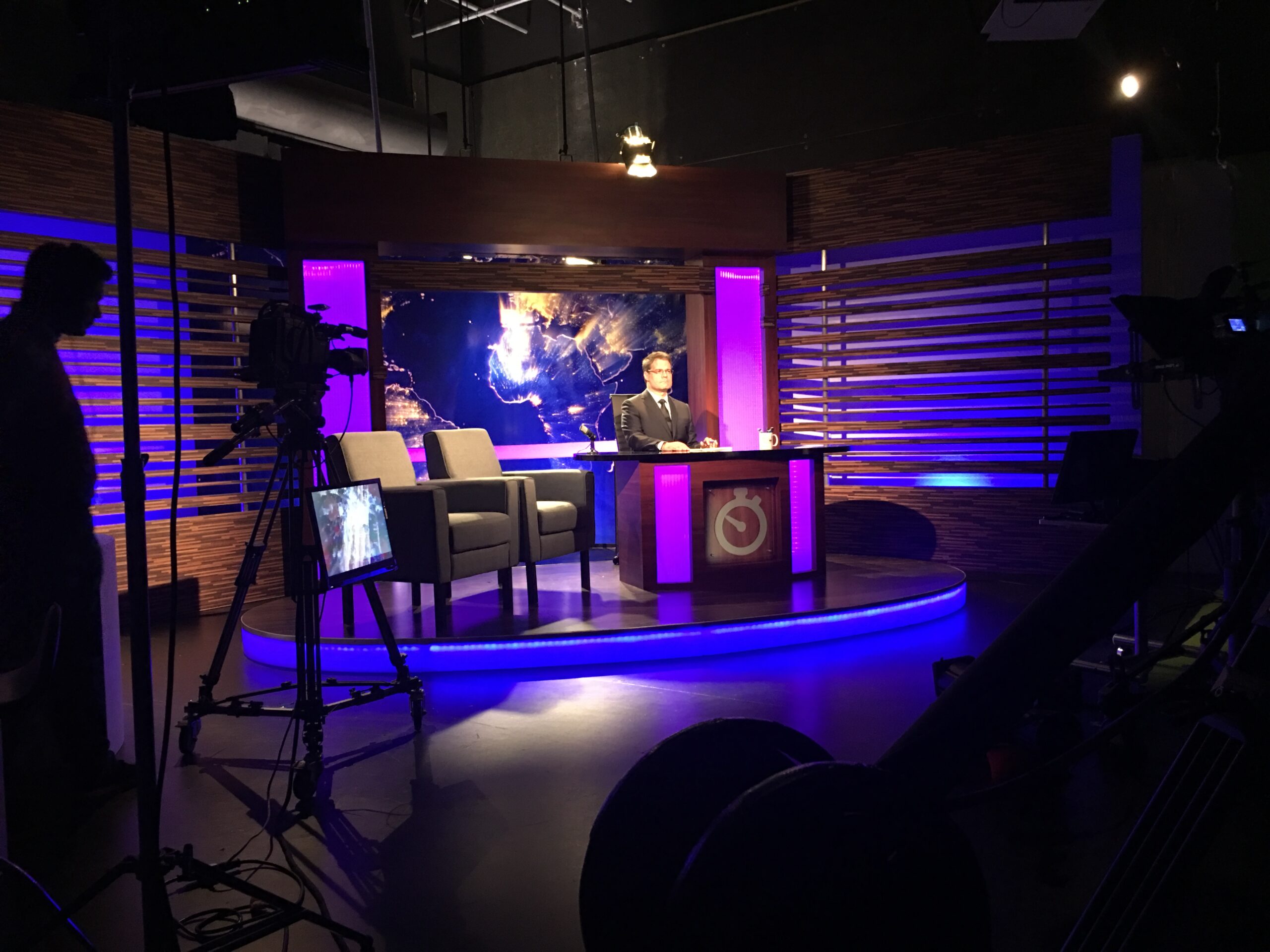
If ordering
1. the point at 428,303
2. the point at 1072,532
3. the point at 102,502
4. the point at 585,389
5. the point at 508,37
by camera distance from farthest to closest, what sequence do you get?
the point at 508,37
the point at 585,389
the point at 428,303
the point at 1072,532
the point at 102,502

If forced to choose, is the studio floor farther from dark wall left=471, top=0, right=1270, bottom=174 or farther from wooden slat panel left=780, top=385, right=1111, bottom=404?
dark wall left=471, top=0, right=1270, bottom=174

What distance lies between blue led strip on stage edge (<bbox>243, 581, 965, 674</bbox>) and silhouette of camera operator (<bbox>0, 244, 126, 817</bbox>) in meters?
1.46

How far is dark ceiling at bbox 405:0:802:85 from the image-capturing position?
8.60 meters

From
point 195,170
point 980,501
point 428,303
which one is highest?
point 195,170

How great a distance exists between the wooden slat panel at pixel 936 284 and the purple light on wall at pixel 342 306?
3409mm

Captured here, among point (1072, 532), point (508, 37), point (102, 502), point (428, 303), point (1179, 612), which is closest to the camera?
point (1179, 612)

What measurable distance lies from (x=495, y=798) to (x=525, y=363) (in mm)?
5613

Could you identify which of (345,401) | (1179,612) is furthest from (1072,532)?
(345,401)

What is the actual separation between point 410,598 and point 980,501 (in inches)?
168

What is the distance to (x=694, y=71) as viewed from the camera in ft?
28.5

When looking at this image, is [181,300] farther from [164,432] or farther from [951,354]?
[951,354]

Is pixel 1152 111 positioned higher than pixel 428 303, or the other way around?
pixel 1152 111

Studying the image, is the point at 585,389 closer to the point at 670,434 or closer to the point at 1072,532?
the point at 670,434

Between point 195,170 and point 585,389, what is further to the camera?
point 585,389
